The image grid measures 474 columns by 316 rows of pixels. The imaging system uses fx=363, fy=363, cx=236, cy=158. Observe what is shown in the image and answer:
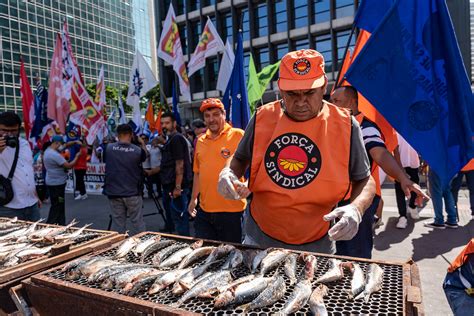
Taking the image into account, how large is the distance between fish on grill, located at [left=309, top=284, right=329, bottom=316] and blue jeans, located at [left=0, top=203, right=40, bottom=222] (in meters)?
3.93

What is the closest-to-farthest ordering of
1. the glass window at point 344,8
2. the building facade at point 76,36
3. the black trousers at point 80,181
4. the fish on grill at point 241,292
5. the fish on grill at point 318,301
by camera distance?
the fish on grill at point 318,301, the fish on grill at point 241,292, the black trousers at point 80,181, the glass window at point 344,8, the building facade at point 76,36

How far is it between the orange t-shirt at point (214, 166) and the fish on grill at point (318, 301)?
268 centimetres

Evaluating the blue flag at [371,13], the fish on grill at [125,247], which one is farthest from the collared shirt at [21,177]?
the blue flag at [371,13]

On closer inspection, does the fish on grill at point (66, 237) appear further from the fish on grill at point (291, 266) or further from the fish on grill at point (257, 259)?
the fish on grill at point (291, 266)

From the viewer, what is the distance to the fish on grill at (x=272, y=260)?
1933mm

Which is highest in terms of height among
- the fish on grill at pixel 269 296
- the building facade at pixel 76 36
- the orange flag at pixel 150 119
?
the building facade at pixel 76 36

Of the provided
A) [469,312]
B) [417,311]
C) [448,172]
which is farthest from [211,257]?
[448,172]

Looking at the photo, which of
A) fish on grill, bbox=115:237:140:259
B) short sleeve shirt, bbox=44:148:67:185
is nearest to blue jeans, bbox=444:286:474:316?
fish on grill, bbox=115:237:140:259

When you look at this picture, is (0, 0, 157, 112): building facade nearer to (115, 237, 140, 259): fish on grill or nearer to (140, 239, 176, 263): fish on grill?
(115, 237, 140, 259): fish on grill

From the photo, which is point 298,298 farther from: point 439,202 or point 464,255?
point 439,202

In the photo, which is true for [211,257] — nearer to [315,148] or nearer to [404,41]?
[315,148]

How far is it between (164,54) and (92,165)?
437 cm

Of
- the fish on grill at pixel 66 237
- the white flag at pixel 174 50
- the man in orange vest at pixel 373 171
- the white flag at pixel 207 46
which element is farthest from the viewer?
the white flag at pixel 174 50

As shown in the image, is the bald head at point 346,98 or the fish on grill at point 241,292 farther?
the bald head at point 346,98
